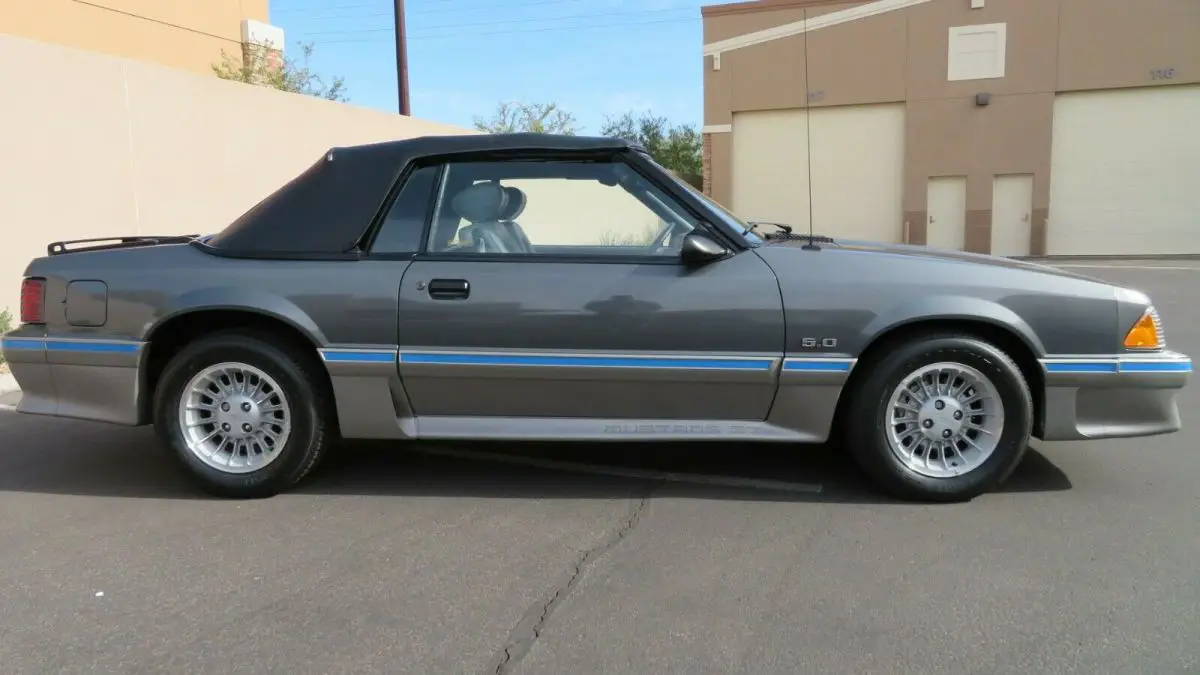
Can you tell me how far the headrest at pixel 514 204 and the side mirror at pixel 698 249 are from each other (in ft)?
2.98

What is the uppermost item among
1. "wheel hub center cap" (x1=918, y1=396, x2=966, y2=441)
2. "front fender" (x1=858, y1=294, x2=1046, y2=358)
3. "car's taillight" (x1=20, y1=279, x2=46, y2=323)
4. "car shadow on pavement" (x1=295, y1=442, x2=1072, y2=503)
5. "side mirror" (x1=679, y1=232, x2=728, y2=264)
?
"side mirror" (x1=679, y1=232, x2=728, y2=264)

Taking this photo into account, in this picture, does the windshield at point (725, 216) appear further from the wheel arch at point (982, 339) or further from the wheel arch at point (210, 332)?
the wheel arch at point (210, 332)

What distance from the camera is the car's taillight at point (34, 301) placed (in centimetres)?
407

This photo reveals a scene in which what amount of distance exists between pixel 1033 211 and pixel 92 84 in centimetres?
2400

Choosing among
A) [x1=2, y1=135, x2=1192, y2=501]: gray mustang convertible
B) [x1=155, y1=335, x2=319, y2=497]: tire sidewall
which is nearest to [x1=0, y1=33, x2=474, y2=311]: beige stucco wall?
[x1=2, y1=135, x2=1192, y2=501]: gray mustang convertible

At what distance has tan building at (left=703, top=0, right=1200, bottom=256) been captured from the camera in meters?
23.4

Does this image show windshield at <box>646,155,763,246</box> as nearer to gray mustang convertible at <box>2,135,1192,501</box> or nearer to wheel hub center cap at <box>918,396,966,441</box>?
gray mustang convertible at <box>2,135,1192,501</box>

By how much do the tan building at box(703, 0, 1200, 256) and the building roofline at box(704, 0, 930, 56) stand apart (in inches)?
1.7

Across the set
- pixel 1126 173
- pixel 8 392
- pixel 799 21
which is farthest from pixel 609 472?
pixel 1126 173

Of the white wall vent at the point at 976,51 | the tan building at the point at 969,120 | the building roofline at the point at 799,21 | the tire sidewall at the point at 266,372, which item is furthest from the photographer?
the building roofline at the point at 799,21

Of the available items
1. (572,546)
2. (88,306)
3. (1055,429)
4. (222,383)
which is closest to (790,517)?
(572,546)

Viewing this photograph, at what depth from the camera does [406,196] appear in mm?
3979

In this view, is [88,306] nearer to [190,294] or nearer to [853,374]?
[190,294]

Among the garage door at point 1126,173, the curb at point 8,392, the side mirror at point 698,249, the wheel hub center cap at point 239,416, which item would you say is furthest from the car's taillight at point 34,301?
the garage door at point 1126,173
